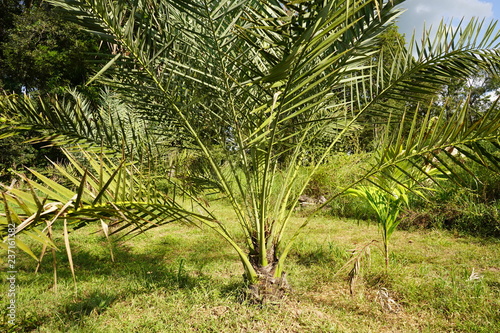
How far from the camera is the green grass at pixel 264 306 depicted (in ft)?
6.32

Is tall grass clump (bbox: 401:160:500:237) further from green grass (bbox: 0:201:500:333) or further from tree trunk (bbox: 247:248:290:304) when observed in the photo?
tree trunk (bbox: 247:248:290:304)

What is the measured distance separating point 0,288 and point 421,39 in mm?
3586

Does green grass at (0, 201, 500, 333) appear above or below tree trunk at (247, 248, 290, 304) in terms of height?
below

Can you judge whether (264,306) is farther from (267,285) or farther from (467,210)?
(467,210)

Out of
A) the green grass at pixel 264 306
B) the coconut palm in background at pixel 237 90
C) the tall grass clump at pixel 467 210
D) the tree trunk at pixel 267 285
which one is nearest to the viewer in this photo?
the coconut palm in background at pixel 237 90

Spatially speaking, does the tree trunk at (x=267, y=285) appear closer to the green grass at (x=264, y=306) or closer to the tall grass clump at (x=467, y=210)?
the green grass at (x=264, y=306)

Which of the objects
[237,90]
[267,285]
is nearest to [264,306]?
[267,285]

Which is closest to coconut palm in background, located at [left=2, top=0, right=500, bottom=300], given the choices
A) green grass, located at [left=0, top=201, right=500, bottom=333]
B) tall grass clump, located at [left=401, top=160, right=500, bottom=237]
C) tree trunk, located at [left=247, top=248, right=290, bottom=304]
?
tree trunk, located at [left=247, top=248, right=290, bottom=304]

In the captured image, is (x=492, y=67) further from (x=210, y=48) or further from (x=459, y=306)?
(x=210, y=48)

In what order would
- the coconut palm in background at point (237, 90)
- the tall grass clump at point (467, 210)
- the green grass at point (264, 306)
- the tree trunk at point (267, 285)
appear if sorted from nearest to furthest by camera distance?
the coconut palm in background at point (237, 90)
the green grass at point (264, 306)
the tree trunk at point (267, 285)
the tall grass clump at point (467, 210)

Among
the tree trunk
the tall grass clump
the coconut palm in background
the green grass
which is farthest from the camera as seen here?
the tall grass clump

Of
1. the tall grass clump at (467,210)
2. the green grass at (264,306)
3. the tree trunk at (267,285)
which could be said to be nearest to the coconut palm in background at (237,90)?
the tree trunk at (267,285)

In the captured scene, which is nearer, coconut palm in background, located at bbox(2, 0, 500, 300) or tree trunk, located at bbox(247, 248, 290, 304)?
coconut palm in background, located at bbox(2, 0, 500, 300)

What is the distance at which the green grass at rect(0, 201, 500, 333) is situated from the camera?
1926 mm
